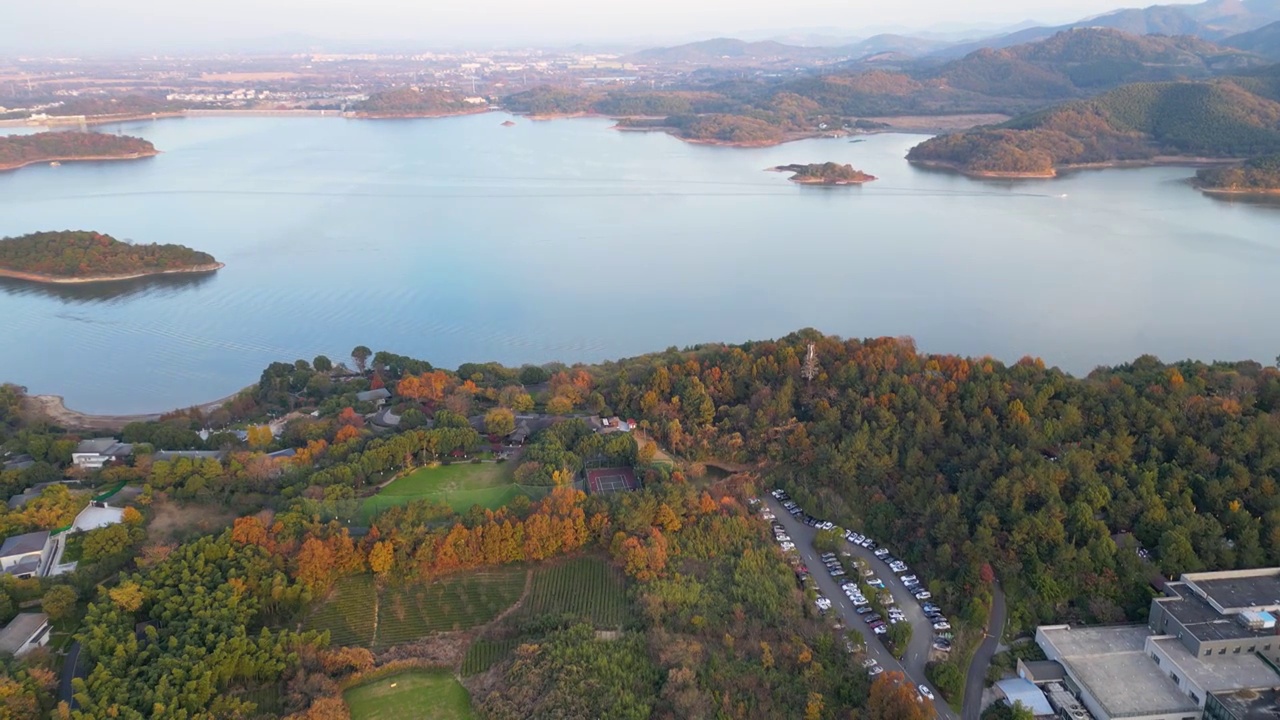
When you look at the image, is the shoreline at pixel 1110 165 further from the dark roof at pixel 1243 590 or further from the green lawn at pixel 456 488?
the green lawn at pixel 456 488

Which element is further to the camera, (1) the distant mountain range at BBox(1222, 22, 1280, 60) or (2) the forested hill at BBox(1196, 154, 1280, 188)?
(1) the distant mountain range at BBox(1222, 22, 1280, 60)

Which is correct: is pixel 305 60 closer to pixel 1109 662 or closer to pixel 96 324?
pixel 96 324

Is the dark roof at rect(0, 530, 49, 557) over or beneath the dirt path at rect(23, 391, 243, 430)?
over

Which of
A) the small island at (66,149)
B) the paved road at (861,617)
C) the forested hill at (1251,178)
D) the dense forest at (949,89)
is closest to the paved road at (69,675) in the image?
→ the paved road at (861,617)

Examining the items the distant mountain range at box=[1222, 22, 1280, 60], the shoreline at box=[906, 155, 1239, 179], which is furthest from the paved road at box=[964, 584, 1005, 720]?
the distant mountain range at box=[1222, 22, 1280, 60]

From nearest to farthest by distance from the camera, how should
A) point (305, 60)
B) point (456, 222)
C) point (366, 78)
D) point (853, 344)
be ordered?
1. point (853, 344)
2. point (456, 222)
3. point (366, 78)
4. point (305, 60)

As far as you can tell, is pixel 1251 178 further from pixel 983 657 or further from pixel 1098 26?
pixel 1098 26

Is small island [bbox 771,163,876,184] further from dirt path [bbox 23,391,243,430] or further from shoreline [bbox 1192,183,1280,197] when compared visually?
dirt path [bbox 23,391,243,430]

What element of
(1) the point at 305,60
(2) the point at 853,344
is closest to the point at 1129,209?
(2) the point at 853,344
